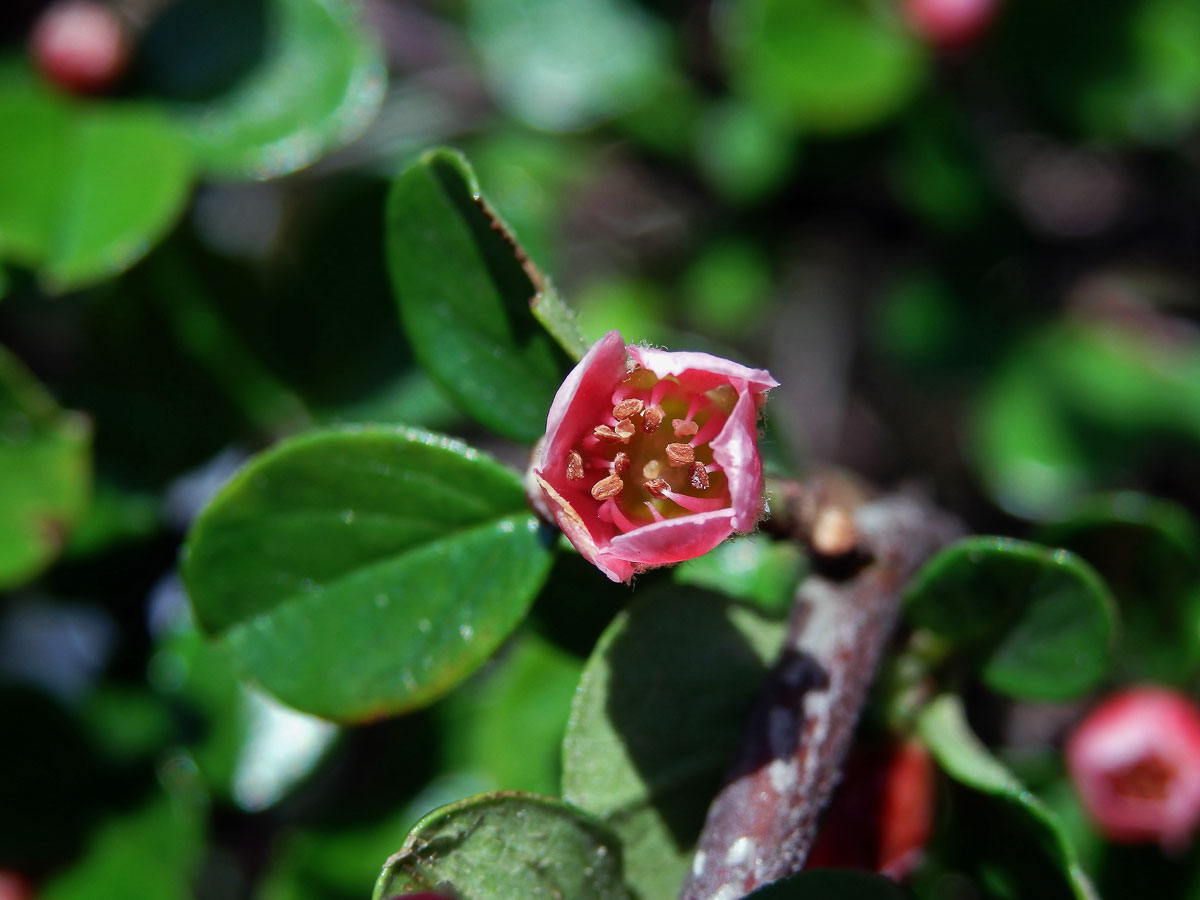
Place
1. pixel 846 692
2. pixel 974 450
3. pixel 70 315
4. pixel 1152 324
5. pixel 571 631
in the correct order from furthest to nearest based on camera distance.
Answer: pixel 1152 324, pixel 974 450, pixel 70 315, pixel 571 631, pixel 846 692

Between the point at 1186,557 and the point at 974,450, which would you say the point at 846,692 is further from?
the point at 974,450

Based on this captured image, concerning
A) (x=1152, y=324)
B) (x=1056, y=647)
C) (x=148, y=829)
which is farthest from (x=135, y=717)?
(x=1152, y=324)

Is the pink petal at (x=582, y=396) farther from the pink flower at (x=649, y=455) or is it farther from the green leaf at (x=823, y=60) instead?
the green leaf at (x=823, y=60)

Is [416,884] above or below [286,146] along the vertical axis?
below

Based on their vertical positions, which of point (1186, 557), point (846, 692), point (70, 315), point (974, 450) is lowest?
point (974, 450)

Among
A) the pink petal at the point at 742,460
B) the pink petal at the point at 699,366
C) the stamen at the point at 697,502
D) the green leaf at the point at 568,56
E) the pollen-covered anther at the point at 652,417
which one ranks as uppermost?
the pink petal at the point at 699,366

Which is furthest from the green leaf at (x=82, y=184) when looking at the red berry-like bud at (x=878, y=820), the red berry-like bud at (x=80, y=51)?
the red berry-like bud at (x=878, y=820)
